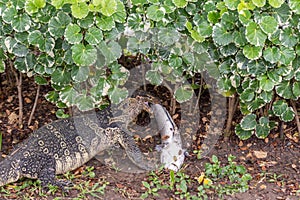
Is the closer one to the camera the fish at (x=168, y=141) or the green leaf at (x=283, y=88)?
the green leaf at (x=283, y=88)

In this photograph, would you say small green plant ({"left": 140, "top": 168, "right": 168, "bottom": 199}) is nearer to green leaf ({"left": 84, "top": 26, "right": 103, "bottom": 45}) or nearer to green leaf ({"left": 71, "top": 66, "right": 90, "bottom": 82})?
green leaf ({"left": 71, "top": 66, "right": 90, "bottom": 82})

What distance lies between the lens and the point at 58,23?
17.2ft

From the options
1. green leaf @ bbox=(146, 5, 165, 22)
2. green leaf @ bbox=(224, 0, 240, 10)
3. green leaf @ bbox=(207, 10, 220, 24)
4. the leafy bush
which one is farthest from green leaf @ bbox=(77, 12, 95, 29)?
green leaf @ bbox=(224, 0, 240, 10)

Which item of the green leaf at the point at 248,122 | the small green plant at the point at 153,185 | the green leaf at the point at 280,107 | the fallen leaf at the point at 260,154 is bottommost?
the small green plant at the point at 153,185

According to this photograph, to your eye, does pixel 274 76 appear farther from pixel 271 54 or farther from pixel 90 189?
pixel 90 189

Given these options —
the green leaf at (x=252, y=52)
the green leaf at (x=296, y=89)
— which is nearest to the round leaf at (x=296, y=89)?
the green leaf at (x=296, y=89)

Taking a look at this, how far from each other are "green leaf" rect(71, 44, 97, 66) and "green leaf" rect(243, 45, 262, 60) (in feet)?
4.28

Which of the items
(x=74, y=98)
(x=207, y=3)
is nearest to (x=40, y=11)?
(x=74, y=98)

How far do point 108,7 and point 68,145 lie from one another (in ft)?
5.11

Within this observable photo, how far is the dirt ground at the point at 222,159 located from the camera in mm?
5613

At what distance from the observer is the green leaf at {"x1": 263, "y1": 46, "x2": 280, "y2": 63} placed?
5.26 meters

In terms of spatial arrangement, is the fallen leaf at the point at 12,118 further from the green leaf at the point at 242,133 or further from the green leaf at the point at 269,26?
the green leaf at the point at 269,26

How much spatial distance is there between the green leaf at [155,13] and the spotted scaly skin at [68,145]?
1.27m

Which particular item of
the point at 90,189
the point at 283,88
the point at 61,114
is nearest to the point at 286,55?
the point at 283,88
